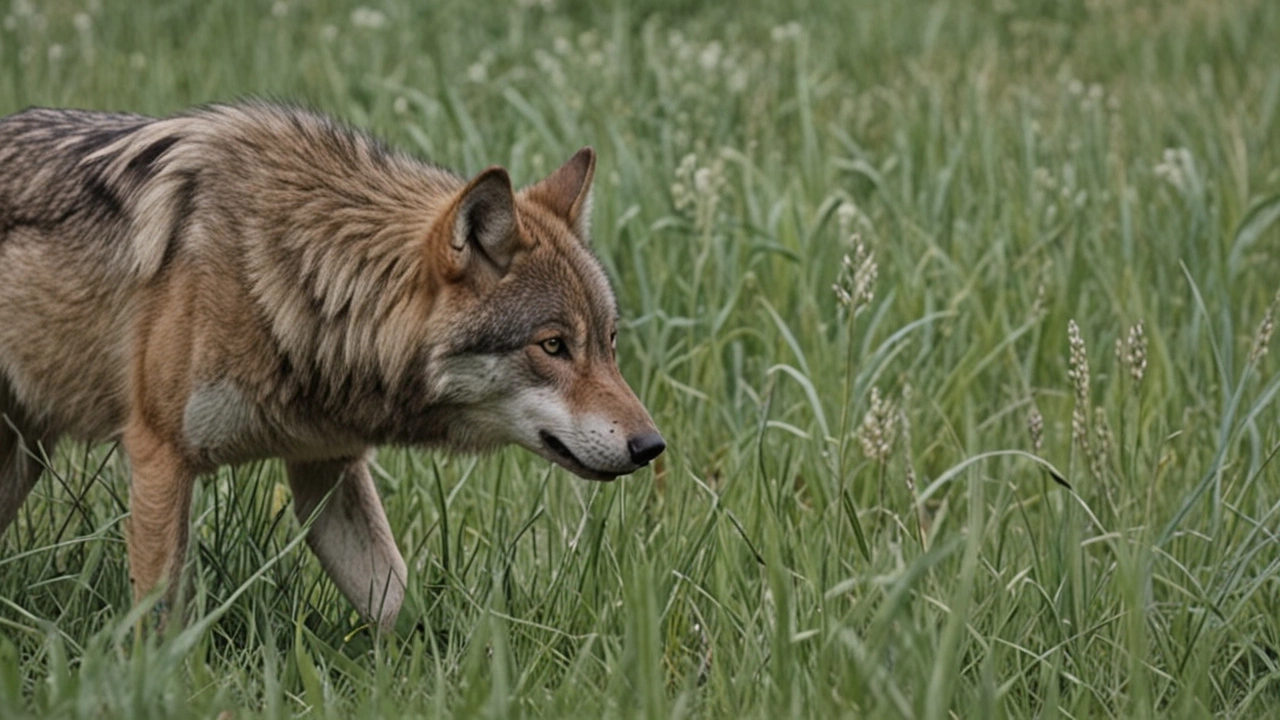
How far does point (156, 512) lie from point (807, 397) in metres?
2.24

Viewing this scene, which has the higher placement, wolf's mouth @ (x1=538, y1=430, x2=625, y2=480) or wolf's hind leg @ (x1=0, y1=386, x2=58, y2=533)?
wolf's mouth @ (x1=538, y1=430, x2=625, y2=480)

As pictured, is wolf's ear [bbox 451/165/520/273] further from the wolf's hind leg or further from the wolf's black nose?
the wolf's hind leg

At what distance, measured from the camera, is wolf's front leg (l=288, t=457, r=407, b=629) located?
433cm

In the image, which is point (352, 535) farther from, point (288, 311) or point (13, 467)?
point (13, 467)

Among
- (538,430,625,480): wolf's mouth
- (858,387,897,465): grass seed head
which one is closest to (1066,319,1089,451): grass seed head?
(858,387,897,465): grass seed head

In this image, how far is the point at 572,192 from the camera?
4.27 metres

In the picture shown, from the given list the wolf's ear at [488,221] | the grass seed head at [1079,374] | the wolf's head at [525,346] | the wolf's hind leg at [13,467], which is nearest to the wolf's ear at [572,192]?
the wolf's head at [525,346]

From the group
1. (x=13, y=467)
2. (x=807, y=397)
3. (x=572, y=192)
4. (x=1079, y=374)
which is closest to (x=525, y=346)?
(x=572, y=192)

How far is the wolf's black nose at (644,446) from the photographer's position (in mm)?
3789

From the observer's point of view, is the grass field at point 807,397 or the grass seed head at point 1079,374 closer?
the grass field at point 807,397

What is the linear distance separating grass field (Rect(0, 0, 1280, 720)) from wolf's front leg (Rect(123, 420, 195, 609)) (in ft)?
0.26

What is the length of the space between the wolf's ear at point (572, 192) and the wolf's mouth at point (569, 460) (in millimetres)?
594

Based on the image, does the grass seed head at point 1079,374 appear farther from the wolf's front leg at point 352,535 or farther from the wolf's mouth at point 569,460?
the wolf's front leg at point 352,535

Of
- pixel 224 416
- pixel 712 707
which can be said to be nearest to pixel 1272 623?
pixel 712 707
